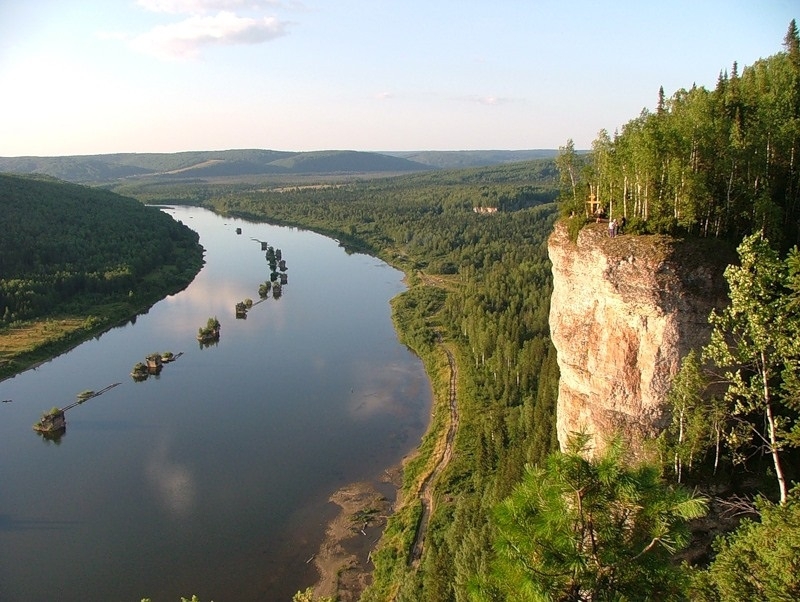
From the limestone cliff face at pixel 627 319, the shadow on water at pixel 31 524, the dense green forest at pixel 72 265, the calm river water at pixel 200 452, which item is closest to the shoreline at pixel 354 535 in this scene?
the calm river water at pixel 200 452

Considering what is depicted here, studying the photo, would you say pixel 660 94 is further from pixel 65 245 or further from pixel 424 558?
pixel 65 245

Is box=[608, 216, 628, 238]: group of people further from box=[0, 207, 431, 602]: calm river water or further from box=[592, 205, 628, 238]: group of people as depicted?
box=[0, 207, 431, 602]: calm river water

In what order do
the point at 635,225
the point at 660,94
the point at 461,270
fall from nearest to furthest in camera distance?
the point at 635,225 → the point at 660,94 → the point at 461,270

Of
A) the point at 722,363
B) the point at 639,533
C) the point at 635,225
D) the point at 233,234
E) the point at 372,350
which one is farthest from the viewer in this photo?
the point at 233,234

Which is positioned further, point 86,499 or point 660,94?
point 86,499

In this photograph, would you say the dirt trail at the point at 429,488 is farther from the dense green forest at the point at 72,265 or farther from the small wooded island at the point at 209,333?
the dense green forest at the point at 72,265

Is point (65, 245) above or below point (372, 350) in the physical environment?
above

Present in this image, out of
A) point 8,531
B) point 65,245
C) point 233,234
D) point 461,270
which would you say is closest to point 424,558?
point 8,531
